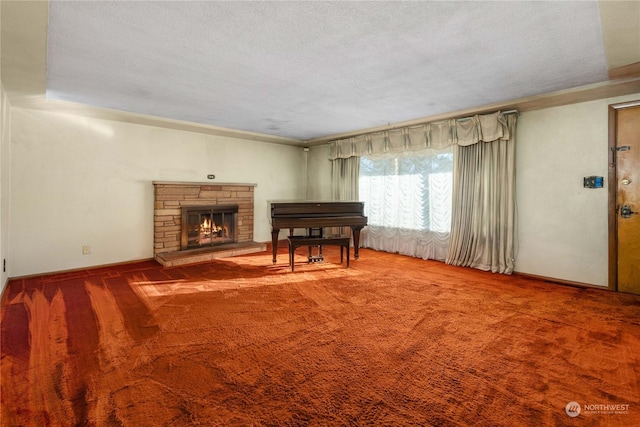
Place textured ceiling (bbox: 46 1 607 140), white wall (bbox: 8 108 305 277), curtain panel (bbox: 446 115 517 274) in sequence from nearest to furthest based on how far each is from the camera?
textured ceiling (bbox: 46 1 607 140), white wall (bbox: 8 108 305 277), curtain panel (bbox: 446 115 517 274)

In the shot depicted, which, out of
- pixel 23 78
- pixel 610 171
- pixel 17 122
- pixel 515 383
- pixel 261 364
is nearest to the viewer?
pixel 515 383

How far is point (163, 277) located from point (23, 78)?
2573mm

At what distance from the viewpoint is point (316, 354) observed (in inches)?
82.4

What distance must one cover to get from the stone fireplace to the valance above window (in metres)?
2.18

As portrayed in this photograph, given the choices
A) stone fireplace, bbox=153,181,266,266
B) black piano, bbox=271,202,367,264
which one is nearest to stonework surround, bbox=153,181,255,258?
stone fireplace, bbox=153,181,266,266

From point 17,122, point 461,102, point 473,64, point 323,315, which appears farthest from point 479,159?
point 17,122

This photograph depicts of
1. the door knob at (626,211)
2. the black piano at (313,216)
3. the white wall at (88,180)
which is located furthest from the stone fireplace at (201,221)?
the door knob at (626,211)

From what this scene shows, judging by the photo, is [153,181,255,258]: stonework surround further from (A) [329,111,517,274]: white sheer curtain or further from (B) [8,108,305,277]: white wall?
(A) [329,111,517,274]: white sheer curtain

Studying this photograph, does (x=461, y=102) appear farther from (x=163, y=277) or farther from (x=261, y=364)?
(x=163, y=277)

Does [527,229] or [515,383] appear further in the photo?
[527,229]

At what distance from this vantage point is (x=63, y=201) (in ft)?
13.6

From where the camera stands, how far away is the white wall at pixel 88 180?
12.8ft

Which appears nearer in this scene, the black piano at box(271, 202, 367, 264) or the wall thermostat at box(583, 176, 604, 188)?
the wall thermostat at box(583, 176, 604, 188)

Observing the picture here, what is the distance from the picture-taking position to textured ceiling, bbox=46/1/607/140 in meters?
1.96
